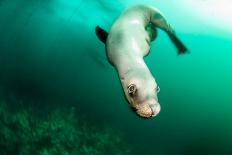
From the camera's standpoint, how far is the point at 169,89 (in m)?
104

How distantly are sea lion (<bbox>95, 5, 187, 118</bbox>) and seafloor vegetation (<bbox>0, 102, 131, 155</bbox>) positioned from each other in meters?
9.18

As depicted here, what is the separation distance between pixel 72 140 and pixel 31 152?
2.53 meters

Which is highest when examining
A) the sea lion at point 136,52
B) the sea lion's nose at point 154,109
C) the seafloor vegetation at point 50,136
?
the sea lion's nose at point 154,109

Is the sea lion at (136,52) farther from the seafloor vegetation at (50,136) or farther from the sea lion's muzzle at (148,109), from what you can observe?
the seafloor vegetation at (50,136)

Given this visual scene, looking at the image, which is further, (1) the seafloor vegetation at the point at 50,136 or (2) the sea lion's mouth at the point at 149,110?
(1) the seafloor vegetation at the point at 50,136

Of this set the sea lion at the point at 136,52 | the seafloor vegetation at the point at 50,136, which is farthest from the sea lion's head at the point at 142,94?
the seafloor vegetation at the point at 50,136

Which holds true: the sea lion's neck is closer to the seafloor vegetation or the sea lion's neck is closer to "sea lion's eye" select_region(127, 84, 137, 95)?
"sea lion's eye" select_region(127, 84, 137, 95)

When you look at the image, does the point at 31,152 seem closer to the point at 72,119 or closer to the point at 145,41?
the point at 72,119

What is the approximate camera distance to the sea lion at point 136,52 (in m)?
2.60

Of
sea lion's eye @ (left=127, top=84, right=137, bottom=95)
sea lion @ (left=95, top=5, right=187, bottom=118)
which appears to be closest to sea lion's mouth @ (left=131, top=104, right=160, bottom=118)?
sea lion @ (left=95, top=5, right=187, bottom=118)

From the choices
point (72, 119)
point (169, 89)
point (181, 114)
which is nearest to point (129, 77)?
point (72, 119)

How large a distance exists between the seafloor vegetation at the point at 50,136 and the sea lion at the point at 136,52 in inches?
361

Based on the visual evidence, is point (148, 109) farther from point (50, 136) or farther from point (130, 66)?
point (50, 136)

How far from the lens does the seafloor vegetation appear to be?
13111mm
